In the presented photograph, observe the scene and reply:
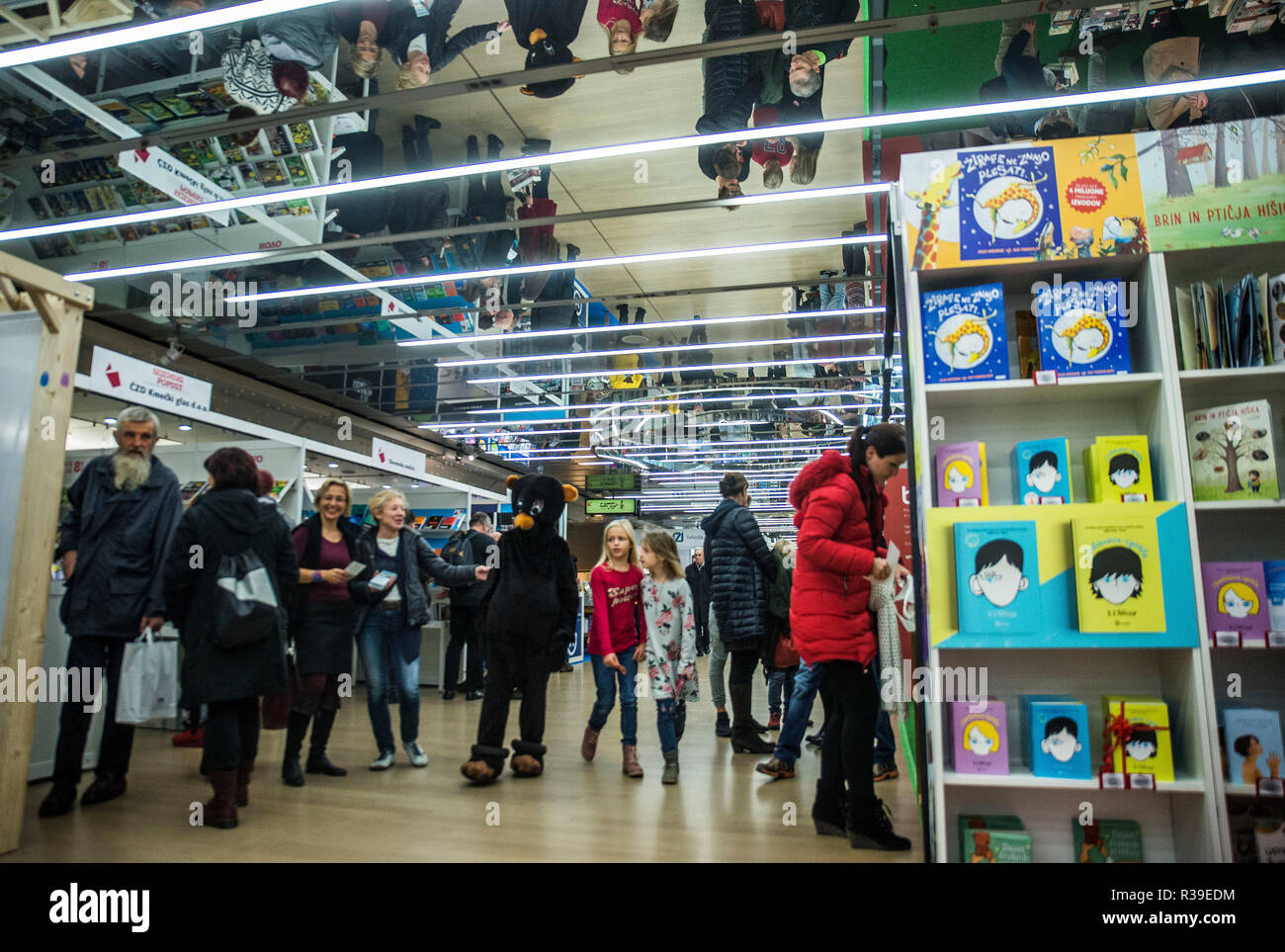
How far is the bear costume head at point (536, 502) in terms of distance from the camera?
4.02 m

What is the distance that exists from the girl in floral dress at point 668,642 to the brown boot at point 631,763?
0.44 ft

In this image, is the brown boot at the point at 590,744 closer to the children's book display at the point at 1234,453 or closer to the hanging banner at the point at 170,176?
the children's book display at the point at 1234,453

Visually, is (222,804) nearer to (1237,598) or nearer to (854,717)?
(854,717)

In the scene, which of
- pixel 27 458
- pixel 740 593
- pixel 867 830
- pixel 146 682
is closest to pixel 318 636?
pixel 146 682

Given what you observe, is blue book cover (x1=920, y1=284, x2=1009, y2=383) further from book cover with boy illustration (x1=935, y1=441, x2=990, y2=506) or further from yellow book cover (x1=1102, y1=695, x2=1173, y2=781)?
yellow book cover (x1=1102, y1=695, x2=1173, y2=781)

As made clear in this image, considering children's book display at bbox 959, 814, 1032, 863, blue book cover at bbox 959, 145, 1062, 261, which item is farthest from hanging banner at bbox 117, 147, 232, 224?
children's book display at bbox 959, 814, 1032, 863

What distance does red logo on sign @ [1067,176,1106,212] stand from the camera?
232 centimetres

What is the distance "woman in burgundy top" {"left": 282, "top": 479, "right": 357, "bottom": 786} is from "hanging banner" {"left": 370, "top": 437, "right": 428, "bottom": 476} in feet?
15.6

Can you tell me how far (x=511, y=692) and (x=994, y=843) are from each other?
2.42 m

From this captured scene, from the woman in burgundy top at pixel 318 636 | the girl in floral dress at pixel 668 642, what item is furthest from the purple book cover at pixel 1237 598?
the woman in burgundy top at pixel 318 636

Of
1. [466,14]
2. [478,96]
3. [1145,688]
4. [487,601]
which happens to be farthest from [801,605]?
[478,96]

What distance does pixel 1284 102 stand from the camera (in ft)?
11.7

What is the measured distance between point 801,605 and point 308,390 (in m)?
7.49
